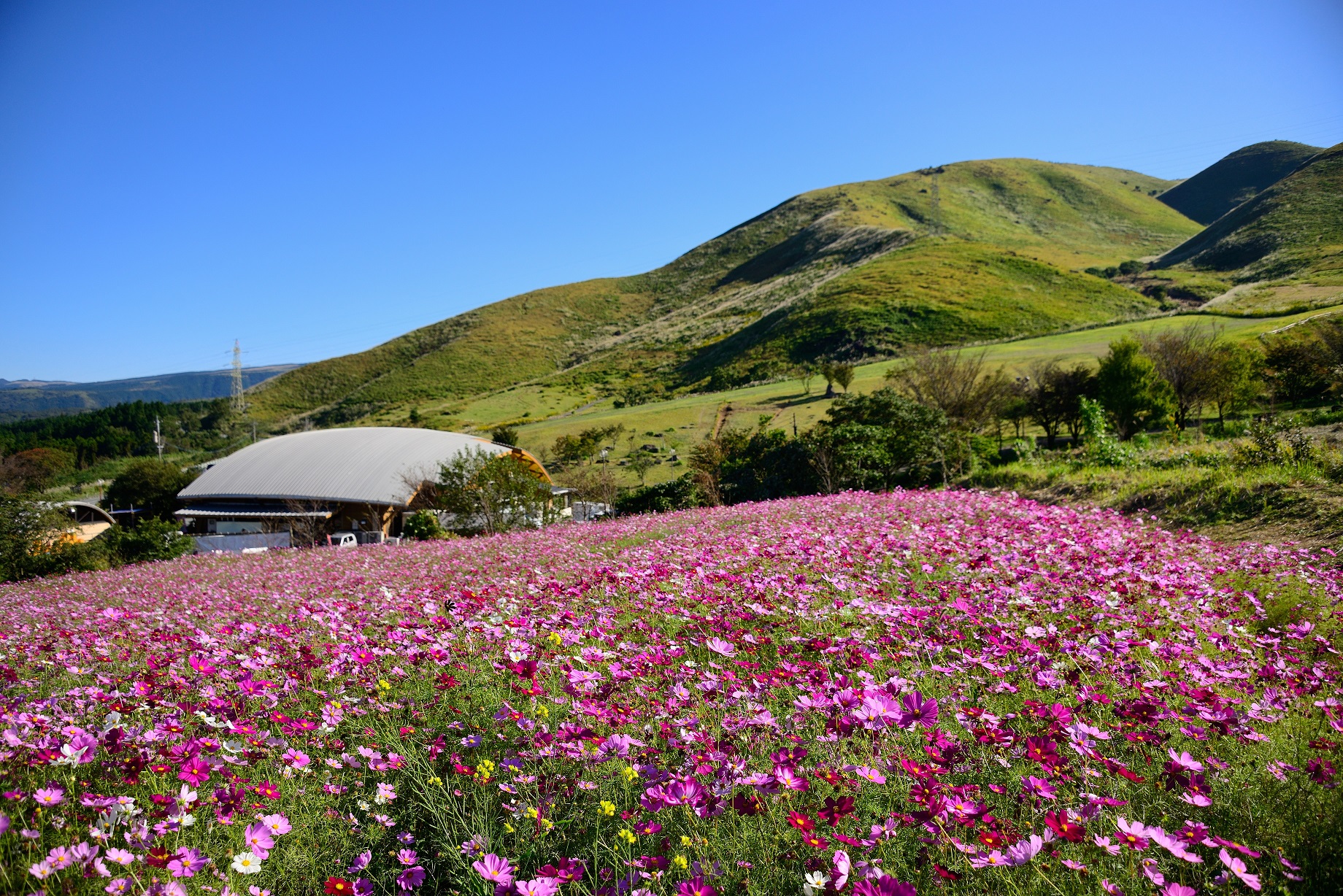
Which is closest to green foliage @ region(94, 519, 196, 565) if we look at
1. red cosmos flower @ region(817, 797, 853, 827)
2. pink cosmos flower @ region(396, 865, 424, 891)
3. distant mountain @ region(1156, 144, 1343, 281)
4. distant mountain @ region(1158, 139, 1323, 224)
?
pink cosmos flower @ region(396, 865, 424, 891)

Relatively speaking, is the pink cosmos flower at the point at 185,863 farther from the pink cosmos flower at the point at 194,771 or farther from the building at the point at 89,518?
the building at the point at 89,518

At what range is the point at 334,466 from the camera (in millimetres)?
39656

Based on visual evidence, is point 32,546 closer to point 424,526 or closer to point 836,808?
point 424,526

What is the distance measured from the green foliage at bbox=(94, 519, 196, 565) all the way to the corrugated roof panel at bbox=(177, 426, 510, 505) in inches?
613

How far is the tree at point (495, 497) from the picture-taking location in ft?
81.7

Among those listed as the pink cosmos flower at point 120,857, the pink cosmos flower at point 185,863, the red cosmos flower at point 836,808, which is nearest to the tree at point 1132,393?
the red cosmos flower at point 836,808

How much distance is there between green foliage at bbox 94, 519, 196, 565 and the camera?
1908 centimetres

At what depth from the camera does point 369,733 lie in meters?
2.91

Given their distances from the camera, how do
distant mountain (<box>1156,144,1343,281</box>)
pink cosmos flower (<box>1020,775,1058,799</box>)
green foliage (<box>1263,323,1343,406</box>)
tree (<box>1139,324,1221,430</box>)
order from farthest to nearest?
distant mountain (<box>1156,144,1343,281</box>)
tree (<box>1139,324,1221,430</box>)
green foliage (<box>1263,323,1343,406</box>)
pink cosmos flower (<box>1020,775,1058,799</box>)

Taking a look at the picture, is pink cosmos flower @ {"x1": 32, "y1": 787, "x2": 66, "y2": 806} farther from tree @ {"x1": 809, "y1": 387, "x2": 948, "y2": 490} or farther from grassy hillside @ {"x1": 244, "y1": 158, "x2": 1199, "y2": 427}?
grassy hillside @ {"x1": 244, "y1": 158, "x2": 1199, "y2": 427}

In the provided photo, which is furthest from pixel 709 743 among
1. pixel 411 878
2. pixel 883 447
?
→ pixel 883 447

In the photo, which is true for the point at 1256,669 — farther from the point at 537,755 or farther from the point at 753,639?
the point at 537,755

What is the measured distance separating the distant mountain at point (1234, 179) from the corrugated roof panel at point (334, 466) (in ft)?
678

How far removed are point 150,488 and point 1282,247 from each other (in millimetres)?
129727
